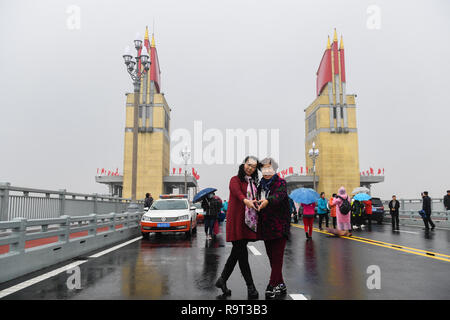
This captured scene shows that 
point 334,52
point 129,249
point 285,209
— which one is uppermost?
point 334,52

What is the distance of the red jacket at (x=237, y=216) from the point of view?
464 centimetres

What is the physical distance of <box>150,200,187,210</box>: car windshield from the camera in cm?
1416

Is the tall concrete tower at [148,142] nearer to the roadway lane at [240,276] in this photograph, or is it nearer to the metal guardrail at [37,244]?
the metal guardrail at [37,244]

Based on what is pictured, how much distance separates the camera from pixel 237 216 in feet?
15.5

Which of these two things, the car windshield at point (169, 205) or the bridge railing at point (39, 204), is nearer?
the bridge railing at point (39, 204)

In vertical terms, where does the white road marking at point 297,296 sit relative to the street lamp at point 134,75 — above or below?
below

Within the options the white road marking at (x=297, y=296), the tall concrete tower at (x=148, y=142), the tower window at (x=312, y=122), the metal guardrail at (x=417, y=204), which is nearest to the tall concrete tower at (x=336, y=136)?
the tower window at (x=312, y=122)

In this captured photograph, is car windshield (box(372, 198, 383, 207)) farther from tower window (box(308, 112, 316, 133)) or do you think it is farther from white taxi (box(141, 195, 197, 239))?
tower window (box(308, 112, 316, 133))

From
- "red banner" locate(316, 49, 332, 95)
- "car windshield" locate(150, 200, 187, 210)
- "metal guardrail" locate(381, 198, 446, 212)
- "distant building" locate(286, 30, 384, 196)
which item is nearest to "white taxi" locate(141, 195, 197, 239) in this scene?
"car windshield" locate(150, 200, 187, 210)

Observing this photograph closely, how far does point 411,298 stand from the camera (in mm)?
4531

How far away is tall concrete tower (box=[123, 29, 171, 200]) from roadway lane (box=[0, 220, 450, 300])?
169 feet
